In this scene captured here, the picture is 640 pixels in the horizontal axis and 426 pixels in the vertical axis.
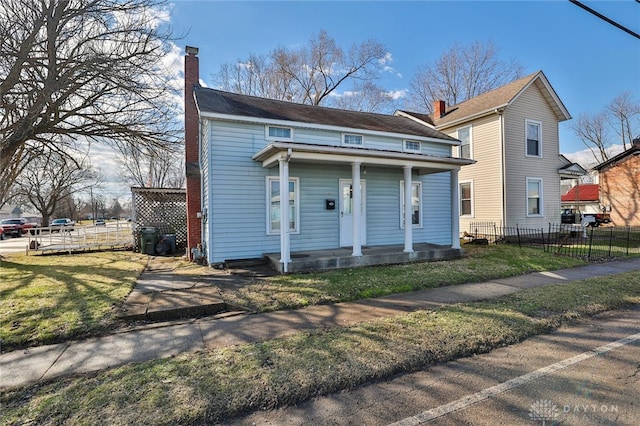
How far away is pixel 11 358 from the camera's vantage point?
12.0 ft

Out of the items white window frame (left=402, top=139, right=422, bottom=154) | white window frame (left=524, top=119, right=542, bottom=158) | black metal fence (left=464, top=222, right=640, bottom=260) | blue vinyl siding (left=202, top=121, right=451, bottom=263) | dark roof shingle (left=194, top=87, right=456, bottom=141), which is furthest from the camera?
white window frame (left=524, top=119, right=542, bottom=158)

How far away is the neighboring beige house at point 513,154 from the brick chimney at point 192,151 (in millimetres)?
12595

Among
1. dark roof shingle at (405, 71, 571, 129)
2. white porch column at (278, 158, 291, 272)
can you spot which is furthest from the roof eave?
dark roof shingle at (405, 71, 571, 129)

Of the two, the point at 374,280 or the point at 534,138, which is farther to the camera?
the point at 534,138

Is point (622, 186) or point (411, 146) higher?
point (411, 146)

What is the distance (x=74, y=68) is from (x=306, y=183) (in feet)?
23.9

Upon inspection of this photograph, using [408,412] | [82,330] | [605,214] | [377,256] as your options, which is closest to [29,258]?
[82,330]

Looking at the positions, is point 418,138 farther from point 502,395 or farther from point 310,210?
point 502,395

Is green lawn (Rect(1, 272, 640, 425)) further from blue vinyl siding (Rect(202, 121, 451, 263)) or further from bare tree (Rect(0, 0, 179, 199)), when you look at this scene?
bare tree (Rect(0, 0, 179, 199))

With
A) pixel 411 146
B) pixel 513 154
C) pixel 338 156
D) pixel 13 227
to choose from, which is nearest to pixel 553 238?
pixel 513 154

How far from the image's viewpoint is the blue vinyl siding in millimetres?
8656

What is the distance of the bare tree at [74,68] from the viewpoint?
813cm

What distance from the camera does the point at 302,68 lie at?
2686cm

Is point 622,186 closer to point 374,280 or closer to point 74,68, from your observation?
point 374,280
